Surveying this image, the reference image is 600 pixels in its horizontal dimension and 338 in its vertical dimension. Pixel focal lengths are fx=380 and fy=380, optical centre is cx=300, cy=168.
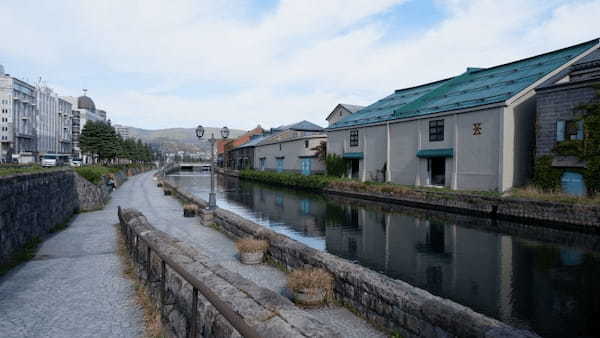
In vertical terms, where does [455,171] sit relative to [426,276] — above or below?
above

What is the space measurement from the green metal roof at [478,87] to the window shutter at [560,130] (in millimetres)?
3566

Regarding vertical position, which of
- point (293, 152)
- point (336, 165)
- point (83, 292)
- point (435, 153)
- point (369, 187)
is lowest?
point (83, 292)

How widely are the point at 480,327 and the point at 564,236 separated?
50.7 ft

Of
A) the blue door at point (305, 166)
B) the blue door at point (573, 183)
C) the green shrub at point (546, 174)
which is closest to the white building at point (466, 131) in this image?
the green shrub at point (546, 174)

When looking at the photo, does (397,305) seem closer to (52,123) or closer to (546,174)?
(546,174)

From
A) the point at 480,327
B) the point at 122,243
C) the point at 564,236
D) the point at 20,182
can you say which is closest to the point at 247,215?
the point at 122,243

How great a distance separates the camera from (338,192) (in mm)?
37625

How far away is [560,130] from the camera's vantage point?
22.9 m

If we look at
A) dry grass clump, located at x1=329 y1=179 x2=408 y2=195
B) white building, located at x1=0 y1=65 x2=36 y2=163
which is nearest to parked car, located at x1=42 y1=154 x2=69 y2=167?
dry grass clump, located at x1=329 y1=179 x2=408 y2=195

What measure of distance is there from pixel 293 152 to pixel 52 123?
89250 millimetres

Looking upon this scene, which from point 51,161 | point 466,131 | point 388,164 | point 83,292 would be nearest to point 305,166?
point 388,164

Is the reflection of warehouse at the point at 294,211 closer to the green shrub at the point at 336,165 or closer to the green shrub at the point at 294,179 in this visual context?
the green shrub at the point at 294,179

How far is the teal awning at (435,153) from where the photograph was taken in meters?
29.2

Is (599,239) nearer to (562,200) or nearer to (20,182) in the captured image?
(562,200)
